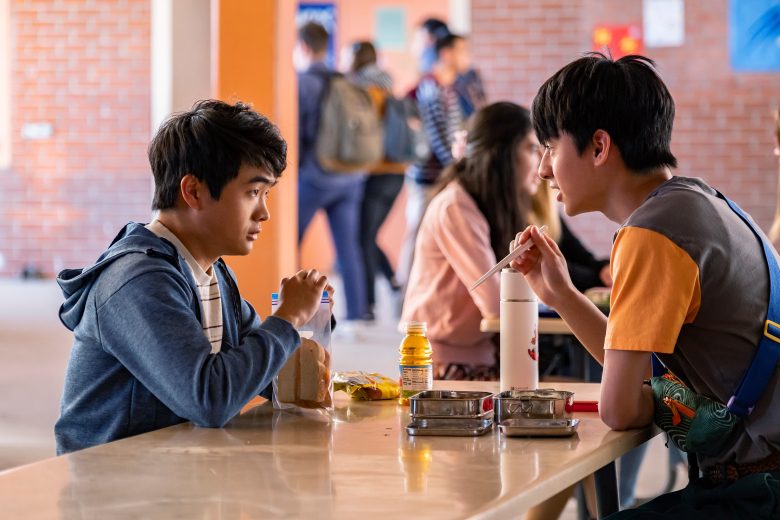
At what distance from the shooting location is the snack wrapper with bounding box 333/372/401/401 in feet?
6.13

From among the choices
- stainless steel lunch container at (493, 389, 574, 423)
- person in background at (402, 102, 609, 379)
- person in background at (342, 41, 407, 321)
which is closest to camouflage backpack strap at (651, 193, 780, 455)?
stainless steel lunch container at (493, 389, 574, 423)

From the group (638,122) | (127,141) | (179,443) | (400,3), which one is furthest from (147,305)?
(400,3)

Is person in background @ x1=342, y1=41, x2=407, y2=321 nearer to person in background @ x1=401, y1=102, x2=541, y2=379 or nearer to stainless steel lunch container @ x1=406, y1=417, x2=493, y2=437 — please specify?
person in background @ x1=401, y1=102, x2=541, y2=379

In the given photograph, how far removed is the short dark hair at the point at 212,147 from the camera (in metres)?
1.77

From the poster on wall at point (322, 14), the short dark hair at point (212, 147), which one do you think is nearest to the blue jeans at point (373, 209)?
the poster on wall at point (322, 14)

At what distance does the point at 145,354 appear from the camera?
1.56 m

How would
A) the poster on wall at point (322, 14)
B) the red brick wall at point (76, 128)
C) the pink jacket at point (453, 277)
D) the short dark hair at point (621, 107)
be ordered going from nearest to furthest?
the short dark hair at point (621, 107) < the pink jacket at point (453, 277) < the red brick wall at point (76, 128) < the poster on wall at point (322, 14)

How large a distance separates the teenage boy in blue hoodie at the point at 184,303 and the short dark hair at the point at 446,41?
5266 mm

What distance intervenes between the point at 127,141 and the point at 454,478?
29.4 feet

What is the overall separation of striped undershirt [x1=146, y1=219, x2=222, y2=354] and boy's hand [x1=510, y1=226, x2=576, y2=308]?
49cm

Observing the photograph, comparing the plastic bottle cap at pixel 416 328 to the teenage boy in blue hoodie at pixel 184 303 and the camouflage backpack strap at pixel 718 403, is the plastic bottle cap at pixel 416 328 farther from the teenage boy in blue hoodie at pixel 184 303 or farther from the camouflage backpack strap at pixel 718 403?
the camouflage backpack strap at pixel 718 403

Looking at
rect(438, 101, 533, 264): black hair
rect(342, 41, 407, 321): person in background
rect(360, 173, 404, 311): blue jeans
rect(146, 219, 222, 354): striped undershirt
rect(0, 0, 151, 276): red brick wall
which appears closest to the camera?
rect(146, 219, 222, 354): striped undershirt

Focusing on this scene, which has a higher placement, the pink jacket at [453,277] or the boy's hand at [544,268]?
the boy's hand at [544,268]

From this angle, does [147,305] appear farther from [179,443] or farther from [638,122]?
[638,122]
